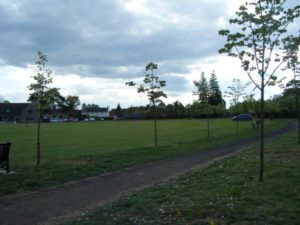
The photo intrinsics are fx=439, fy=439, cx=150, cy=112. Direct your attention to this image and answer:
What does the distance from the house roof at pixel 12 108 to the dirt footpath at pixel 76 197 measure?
148 m

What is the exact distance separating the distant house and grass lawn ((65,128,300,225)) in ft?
492

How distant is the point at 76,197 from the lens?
32.3 ft

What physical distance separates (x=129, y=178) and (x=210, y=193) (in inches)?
152

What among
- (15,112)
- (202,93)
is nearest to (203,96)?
(202,93)

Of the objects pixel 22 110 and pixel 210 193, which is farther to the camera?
pixel 22 110

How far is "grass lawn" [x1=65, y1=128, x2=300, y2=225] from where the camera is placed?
23.8 feet

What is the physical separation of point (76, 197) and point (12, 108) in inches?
6084

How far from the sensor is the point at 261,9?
36.0 ft

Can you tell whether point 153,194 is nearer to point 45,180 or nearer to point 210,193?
point 210,193

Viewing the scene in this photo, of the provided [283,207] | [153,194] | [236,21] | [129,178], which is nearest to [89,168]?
[129,178]

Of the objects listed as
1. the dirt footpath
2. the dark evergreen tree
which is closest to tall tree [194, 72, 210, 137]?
the dark evergreen tree

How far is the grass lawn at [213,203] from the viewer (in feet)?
23.8

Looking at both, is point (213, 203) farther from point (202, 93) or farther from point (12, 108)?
point (12, 108)

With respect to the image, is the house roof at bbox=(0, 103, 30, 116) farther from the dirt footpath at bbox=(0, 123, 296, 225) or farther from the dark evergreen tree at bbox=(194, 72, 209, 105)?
the dirt footpath at bbox=(0, 123, 296, 225)
